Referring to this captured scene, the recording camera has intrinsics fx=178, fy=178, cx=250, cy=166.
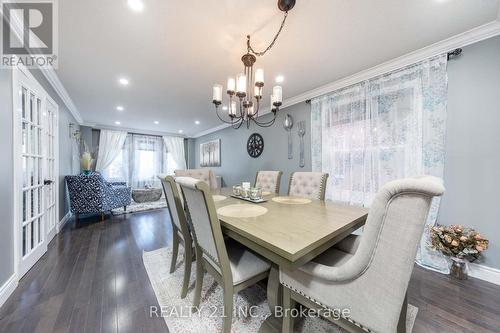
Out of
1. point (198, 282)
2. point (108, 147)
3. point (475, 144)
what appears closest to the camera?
point (198, 282)

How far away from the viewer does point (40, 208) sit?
2270mm

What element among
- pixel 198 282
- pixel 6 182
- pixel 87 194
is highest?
pixel 6 182

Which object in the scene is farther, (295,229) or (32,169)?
(32,169)

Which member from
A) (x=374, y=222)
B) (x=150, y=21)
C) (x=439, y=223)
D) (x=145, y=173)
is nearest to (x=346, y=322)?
(x=374, y=222)

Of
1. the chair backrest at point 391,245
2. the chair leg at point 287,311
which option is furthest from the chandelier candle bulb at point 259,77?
the chair leg at point 287,311

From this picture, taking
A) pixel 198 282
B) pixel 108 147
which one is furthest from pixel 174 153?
pixel 198 282

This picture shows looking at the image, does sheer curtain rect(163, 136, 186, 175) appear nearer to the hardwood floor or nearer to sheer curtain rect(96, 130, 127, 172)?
sheer curtain rect(96, 130, 127, 172)

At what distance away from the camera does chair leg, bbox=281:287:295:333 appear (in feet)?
3.16

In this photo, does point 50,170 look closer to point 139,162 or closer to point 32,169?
point 32,169

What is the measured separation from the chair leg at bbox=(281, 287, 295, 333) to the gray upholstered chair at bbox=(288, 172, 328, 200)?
4.24ft

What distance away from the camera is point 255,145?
4.30 metres

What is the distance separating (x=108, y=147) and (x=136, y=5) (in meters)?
5.52

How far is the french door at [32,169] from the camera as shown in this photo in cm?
169

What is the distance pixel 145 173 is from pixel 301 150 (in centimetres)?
556
